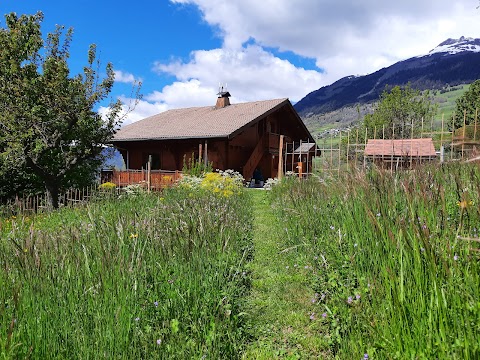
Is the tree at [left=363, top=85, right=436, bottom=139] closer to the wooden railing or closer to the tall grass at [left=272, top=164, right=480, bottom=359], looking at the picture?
the wooden railing

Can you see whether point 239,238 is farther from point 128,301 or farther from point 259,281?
point 128,301

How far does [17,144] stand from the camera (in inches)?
503

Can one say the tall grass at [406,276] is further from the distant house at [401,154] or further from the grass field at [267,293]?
the distant house at [401,154]

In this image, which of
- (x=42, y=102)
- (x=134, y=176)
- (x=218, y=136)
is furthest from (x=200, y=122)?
(x=42, y=102)

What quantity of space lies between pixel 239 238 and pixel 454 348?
3.64 meters

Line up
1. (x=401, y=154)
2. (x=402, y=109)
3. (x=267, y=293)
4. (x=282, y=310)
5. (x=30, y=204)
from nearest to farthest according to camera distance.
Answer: (x=282, y=310), (x=267, y=293), (x=401, y=154), (x=30, y=204), (x=402, y=109)

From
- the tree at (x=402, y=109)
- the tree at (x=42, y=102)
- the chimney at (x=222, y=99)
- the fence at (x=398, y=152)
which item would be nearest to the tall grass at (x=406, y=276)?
the fence at (x=398, y=152)

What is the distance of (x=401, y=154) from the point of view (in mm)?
6391

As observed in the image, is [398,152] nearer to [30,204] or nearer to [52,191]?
[30,204]

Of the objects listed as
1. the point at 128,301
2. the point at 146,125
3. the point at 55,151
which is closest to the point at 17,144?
the point at 55,151

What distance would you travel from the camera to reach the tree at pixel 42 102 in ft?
44.0

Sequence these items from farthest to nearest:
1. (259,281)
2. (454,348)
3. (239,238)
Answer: (239,238), (259,281), (454,348)

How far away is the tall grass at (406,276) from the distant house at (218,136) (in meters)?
14.3

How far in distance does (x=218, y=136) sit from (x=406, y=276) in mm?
15685
